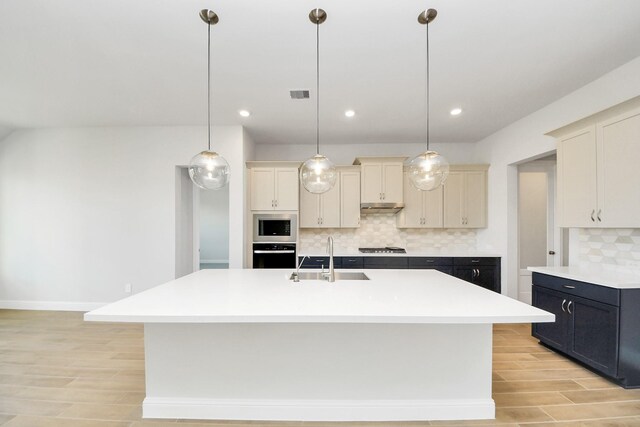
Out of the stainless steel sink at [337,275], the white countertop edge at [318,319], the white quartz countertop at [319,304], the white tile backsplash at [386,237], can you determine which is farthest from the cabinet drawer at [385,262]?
the white countertop edge at [318,319]

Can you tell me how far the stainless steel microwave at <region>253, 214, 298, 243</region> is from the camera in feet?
14.2

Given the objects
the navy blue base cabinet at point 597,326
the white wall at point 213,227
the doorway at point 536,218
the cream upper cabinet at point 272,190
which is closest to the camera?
Result: the navy blue base cabinet at point 597,326

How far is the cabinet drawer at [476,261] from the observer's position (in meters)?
4.21

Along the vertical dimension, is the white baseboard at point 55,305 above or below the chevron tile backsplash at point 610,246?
Result: below

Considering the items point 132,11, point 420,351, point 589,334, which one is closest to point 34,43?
point 132,11

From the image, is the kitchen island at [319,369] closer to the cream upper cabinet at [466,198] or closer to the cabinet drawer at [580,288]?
the cabinet drawer at [580,288]

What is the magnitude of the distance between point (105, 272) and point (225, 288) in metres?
3.33

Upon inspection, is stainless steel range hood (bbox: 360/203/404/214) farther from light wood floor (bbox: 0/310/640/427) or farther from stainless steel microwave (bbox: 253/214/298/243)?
light wood floor (bbox: 0/310/640/427)

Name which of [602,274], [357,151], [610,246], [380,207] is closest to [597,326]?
[602,274]

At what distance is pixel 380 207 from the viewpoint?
4594 millimetres

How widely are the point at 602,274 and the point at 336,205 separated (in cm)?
316

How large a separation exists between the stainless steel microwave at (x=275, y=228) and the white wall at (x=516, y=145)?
3117mm

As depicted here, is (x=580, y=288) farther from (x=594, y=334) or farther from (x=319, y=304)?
(x=319, y=304)

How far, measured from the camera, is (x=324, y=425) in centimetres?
187
